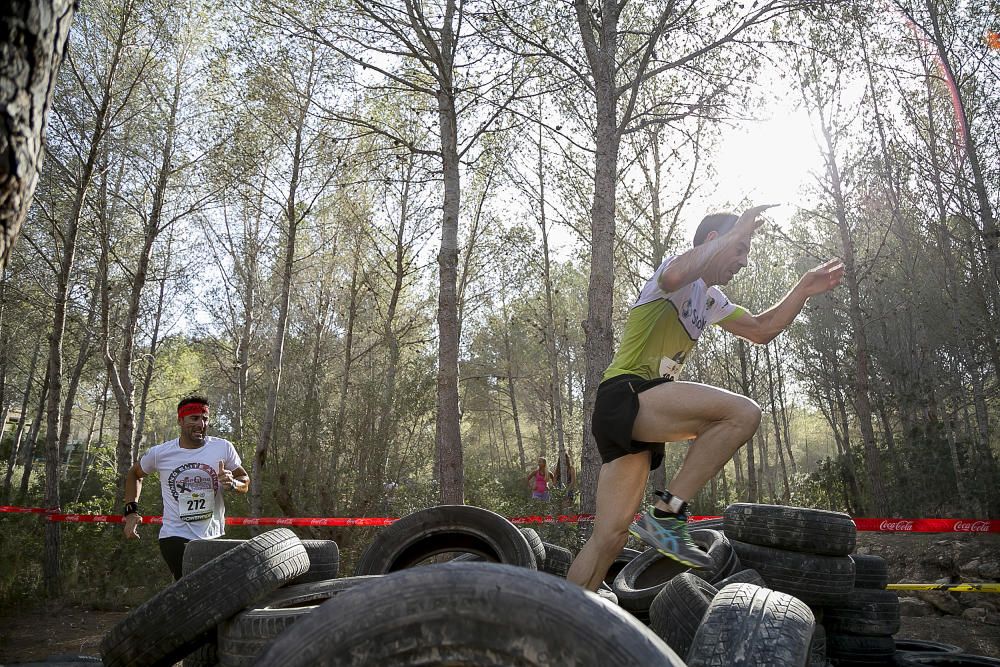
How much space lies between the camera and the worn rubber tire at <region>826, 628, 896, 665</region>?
4816 millimetres

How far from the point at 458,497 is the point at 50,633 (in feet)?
17.0

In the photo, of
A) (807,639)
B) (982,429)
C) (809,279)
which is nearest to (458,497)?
(809,279)

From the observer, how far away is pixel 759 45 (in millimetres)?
10852

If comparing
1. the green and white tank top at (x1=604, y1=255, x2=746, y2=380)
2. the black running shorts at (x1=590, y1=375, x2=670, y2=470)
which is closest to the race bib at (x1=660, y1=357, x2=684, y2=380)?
the green and white tank top at (x1=604, y1=255, x2=746, y2=380)

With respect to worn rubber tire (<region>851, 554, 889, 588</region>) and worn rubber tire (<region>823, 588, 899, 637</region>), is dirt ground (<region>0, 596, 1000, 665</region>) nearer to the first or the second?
worn rubber tire (<region>851, 554, 889, 588</region>)

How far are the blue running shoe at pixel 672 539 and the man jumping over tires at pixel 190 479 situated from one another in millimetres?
3458

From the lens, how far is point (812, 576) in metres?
4.36

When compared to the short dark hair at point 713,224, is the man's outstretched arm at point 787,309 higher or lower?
lower

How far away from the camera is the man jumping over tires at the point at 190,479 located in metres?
5.23

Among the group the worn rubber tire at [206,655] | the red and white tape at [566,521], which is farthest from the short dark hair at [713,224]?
the red and white tape at [566,521]

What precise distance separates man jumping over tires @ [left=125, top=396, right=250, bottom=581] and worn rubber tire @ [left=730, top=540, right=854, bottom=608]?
392 cm

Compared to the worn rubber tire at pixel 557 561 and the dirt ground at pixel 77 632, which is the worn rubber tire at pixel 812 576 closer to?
the worn rubber tire at pixel 557 561

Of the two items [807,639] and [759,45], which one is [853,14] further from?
[807,639]

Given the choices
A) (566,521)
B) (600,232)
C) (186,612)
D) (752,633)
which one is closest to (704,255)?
(752,633)
